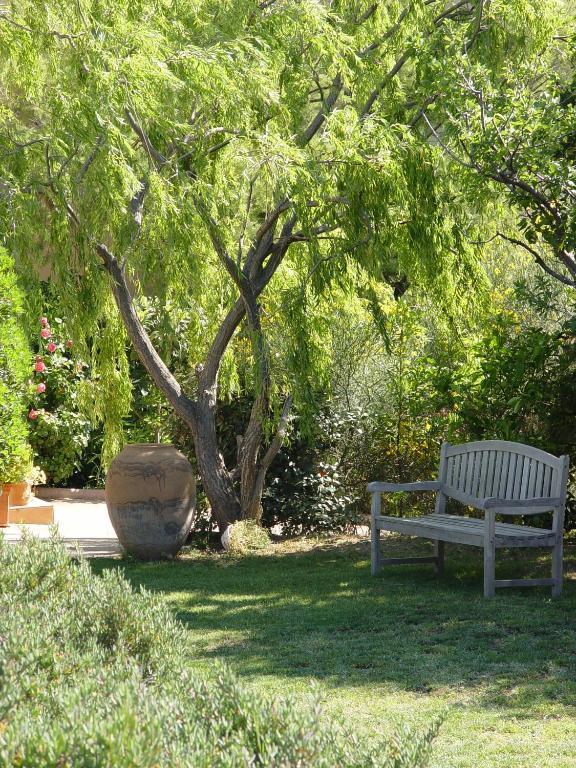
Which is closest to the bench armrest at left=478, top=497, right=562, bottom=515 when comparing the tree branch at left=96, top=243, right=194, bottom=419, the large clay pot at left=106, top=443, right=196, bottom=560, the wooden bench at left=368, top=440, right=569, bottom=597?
the wooden bench at left=368, top=440, right=569, bottom=597

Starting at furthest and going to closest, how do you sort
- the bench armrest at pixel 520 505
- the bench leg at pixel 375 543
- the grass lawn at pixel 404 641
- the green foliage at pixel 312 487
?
1. the green foliage at pixel 312 487
2. the bench leg at pixel 375 543
3. the bench armrest at pixel 520 505
4. the grass lawn at pixel 404 641

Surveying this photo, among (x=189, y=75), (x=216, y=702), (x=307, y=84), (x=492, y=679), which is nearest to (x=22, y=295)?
(x=189, y=75)

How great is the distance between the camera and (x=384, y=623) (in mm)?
6391

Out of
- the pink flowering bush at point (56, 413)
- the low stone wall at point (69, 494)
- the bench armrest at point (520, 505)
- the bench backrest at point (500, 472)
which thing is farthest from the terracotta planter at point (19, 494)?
the bench armrest at point (520, 505)

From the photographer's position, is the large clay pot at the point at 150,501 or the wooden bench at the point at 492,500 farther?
the large clay pot at the point at 150,501

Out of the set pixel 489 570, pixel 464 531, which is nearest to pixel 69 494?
pixel 464 531

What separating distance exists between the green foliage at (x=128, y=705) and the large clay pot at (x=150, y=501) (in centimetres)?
520

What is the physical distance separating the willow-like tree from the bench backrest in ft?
4.85

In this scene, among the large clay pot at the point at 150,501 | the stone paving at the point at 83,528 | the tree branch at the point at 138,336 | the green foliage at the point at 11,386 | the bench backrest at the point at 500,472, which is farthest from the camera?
the stone paving at the point at 83,528

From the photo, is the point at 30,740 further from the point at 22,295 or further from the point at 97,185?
the point at 22,295

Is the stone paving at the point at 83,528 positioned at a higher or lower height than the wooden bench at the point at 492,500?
lower

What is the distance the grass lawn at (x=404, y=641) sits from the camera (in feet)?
14.5

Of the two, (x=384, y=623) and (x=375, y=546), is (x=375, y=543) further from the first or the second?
(x=384, y=623)

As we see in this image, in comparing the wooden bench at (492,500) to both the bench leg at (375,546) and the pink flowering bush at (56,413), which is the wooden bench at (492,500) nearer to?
the bench leg at (375,546)
